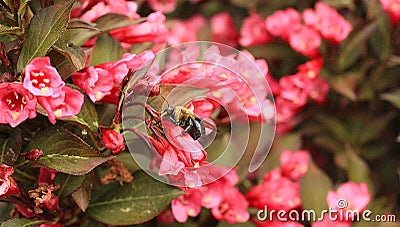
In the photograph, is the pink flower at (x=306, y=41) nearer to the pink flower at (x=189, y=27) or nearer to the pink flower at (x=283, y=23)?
the pink flower at (x=283, y=23)

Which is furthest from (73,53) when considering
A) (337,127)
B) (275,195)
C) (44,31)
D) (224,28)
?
(224,28)

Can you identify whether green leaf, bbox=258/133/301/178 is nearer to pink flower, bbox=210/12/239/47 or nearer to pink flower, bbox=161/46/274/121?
pink flower, bbox=161/46/274/121

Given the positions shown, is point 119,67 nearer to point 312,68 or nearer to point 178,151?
point 178,151

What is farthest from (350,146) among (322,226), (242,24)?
(242,24)

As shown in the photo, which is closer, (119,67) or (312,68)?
(119,67)

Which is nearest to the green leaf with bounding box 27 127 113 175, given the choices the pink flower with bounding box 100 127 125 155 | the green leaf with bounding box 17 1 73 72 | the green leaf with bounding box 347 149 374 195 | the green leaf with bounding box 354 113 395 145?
the pink flower with bounding box 100 127 125 155
